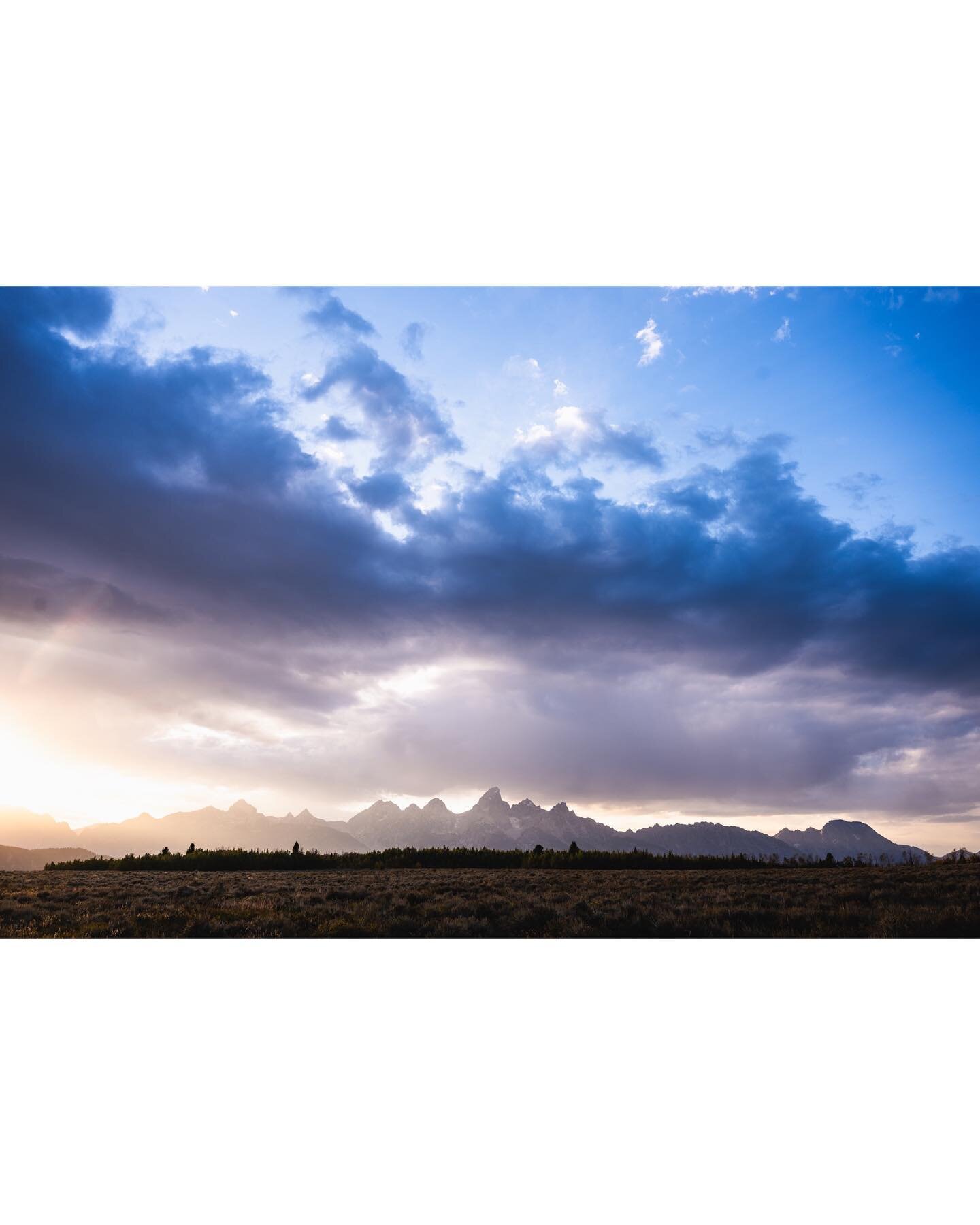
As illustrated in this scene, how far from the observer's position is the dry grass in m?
8.43

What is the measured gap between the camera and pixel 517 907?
941 cm

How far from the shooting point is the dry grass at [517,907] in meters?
8.43

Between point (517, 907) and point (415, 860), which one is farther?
point (415, 860)

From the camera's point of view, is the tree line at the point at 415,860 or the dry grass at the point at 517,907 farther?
the tree line at the point at 415,860

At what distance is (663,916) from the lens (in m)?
8.87

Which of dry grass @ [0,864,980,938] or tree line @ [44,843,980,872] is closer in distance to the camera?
dry grass @ [0,864,980,938]
